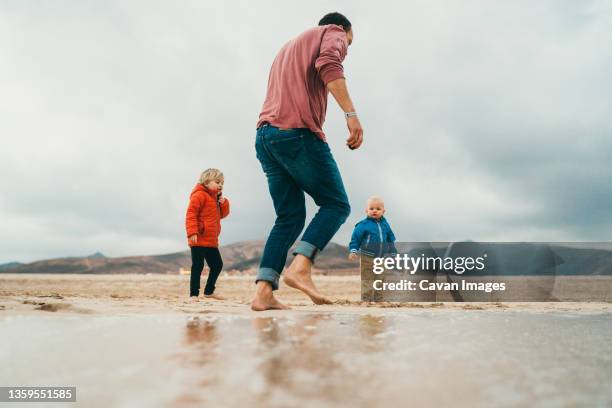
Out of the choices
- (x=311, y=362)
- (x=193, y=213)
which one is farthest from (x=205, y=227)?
(x=311, y=362)

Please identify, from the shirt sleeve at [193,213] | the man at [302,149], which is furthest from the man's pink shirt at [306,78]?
the shirt sleeve at [193,213]

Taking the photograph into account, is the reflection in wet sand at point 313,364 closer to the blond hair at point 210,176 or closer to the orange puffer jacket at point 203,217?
the orange puffer jacket at point 203,217

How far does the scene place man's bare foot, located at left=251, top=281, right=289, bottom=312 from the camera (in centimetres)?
260

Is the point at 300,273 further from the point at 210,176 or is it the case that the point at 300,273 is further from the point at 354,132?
the point at 210,176

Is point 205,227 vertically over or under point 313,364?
over

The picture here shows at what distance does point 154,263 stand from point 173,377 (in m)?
24.0

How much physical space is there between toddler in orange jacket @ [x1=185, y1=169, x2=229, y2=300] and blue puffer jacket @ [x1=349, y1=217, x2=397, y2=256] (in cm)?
160

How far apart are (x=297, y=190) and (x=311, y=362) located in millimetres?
2111

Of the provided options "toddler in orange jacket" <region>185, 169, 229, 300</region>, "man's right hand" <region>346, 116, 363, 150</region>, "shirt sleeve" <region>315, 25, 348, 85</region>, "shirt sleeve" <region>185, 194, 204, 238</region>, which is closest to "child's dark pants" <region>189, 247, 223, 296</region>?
"toddler in orange jacket" <region>185, 169, 229, 300</region>

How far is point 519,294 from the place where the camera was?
4.66 meters

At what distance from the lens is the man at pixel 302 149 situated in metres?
2.80

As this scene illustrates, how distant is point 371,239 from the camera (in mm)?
5020

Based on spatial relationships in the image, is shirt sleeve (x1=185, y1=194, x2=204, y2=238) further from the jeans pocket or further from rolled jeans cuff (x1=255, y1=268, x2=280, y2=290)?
the jeans pocket
